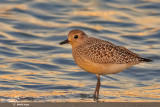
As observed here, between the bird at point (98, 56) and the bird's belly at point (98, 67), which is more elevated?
the bird at point (98, 56)

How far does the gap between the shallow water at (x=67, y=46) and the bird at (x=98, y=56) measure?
28.7 inches

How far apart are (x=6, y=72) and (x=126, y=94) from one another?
402 cm

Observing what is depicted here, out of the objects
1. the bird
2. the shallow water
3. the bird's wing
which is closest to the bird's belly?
the bird

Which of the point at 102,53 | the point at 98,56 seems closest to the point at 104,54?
the point at 102,53

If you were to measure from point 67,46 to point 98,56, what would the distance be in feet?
21.2

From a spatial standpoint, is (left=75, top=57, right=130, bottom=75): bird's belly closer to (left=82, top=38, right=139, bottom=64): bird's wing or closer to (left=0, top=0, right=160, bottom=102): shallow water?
(left=82, top=38, right=139, bottom=64): bird's wing

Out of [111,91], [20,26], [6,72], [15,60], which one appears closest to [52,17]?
[20,26]

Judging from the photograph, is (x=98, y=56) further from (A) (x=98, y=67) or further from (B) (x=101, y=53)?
(A) (x=98, y=67)

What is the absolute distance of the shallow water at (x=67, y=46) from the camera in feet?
42.0

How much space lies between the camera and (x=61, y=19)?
866 inches

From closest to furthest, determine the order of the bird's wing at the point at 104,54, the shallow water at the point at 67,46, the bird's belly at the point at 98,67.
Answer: the bird's belly at the point at 98,67 → the bird's wing at the point at 104,54 → the shallow water at the point at 67,46

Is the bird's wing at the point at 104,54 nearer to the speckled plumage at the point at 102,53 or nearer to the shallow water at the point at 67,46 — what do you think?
the speckled plumage at the point at 102,53

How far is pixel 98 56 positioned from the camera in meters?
12.0

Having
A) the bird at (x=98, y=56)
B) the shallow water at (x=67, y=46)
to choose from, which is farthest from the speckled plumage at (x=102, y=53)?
the shallow water at (x=67, y=46)
